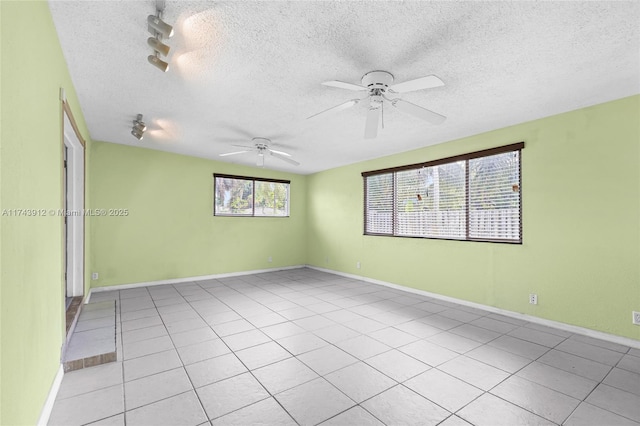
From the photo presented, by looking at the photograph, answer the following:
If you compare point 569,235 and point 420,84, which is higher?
point 420,84

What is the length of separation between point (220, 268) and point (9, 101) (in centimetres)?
525

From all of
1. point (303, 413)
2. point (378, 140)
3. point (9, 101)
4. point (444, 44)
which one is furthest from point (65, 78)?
point (378, 140)

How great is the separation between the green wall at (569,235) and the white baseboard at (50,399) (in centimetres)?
453

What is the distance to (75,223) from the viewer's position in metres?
3.69

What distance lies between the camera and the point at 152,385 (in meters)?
2.17

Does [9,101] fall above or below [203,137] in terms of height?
below

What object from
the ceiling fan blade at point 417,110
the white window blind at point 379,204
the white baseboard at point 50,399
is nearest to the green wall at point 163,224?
the white window blind at point 379,204

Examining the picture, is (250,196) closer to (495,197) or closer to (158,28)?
(495,197)

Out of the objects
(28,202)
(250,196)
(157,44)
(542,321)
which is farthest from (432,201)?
(28,202)

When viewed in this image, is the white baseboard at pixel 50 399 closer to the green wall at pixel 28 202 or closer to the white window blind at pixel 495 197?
the green wall at pixel 28 202

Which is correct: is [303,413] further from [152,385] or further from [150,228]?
[150,228]

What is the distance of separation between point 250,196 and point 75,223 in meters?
3.39

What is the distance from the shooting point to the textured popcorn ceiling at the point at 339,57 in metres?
1.78

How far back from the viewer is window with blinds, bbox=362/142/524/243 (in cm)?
386
